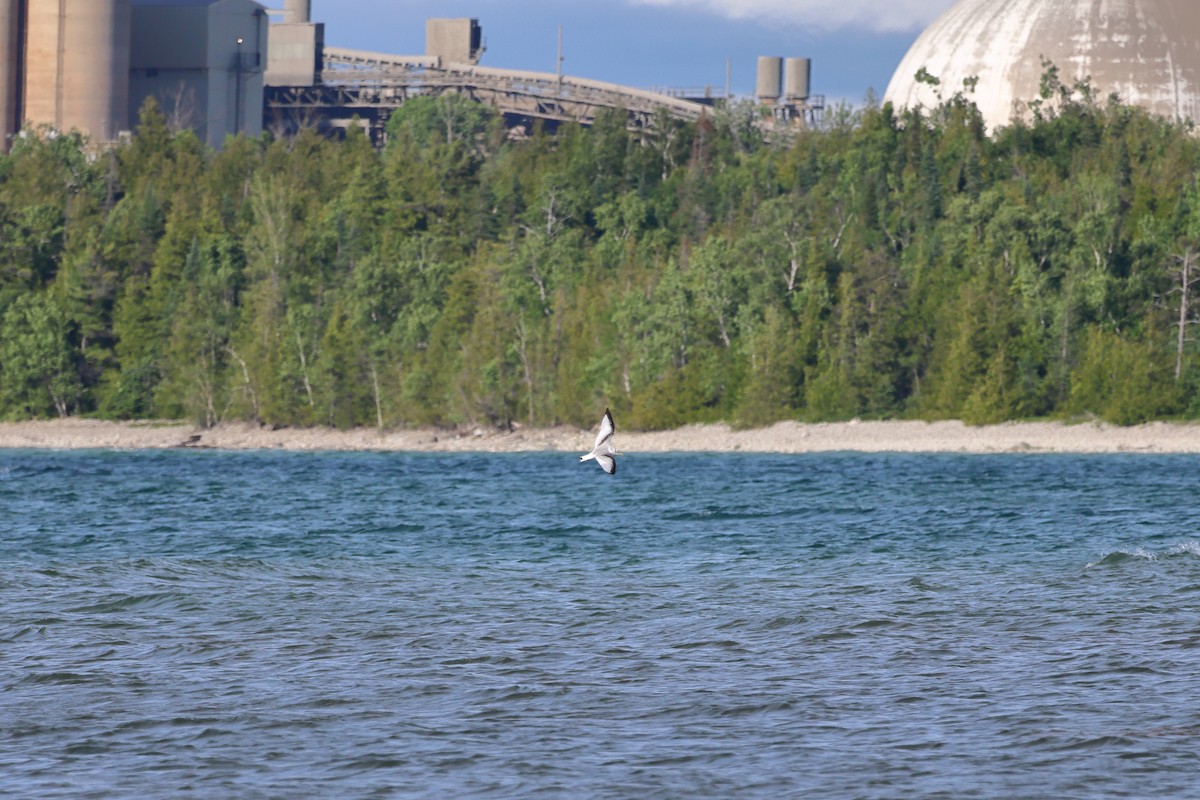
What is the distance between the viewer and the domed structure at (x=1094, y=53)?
13512 centimetres

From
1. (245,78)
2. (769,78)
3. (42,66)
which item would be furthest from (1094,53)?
(42,66)

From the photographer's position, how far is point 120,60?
139 metres

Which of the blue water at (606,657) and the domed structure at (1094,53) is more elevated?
the domed structure at (1094,53)

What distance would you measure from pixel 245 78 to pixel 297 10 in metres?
22.2

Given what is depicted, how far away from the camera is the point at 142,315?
126938 millimetres

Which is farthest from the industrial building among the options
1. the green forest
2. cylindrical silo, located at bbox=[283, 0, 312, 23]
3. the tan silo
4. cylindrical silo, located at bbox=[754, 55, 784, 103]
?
cylindrical silo, located at bbox=[754, 55, 784, 103]

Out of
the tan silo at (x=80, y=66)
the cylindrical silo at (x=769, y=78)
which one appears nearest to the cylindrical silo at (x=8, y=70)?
the tan silo at (x=80, y=66)

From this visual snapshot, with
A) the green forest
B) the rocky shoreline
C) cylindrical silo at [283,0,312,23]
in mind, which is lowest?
the rocky shoreline

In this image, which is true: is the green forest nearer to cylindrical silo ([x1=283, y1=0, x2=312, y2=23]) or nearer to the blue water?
cylindrical silo ([x1=283, y1=0, x2=312, y2=23])

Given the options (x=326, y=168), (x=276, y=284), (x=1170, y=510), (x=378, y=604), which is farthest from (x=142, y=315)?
(x=378, y=604)

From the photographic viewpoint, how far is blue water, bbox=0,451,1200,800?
→ 19547 millimetres

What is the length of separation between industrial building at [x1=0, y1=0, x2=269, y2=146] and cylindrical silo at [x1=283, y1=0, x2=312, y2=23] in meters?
20.9

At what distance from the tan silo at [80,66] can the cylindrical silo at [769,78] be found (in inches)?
2329

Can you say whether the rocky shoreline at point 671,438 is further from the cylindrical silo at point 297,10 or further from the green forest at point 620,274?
the cylindrical silo at point 297,10
